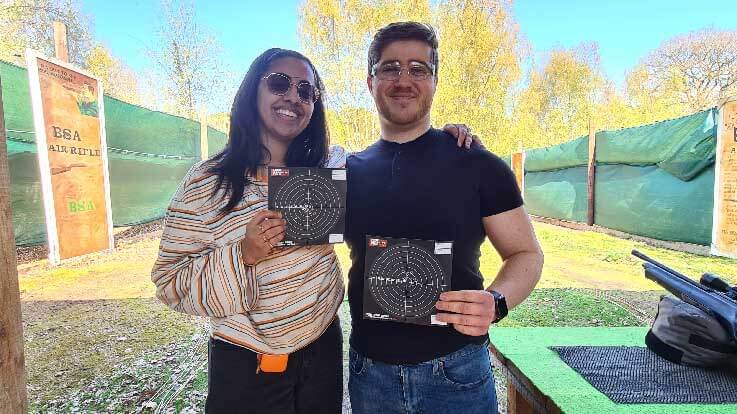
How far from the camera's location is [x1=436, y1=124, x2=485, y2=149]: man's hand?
147cm

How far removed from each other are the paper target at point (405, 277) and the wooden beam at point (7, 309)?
1.02 meters

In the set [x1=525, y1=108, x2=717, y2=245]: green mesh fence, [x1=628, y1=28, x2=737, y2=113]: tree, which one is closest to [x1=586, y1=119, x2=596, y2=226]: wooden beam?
[x1=525, y1=108, x2=717, y2=245]: green mesh fence

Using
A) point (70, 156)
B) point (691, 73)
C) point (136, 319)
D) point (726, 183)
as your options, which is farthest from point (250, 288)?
point (691, 73)

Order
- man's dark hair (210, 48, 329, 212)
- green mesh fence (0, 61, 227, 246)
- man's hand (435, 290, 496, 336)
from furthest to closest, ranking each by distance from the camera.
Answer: green mesh fence (0, 61, 227, 246), man's dark hair (210, 48, 329, 212), man's hand (435, 290, 496, 336)

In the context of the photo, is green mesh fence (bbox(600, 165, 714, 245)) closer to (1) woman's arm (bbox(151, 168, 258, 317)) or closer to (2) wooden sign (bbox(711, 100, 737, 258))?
(2) wooden sign (bbox(711, 100, 737, 258))

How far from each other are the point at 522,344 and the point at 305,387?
1.38m

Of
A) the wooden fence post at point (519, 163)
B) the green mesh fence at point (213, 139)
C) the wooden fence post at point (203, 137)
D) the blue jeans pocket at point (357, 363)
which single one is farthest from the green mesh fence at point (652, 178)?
the wooden fence post at point (203, 137)

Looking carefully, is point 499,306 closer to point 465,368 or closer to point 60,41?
point 465,368

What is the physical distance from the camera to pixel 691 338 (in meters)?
2.02

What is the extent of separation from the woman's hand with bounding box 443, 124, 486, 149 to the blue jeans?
0.65 metres

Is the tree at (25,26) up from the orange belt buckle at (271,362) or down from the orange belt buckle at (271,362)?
up

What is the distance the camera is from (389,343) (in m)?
1.34

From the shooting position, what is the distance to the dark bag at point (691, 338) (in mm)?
1926

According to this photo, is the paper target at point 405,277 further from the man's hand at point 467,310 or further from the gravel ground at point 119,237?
the gravel ground at point 119,237
